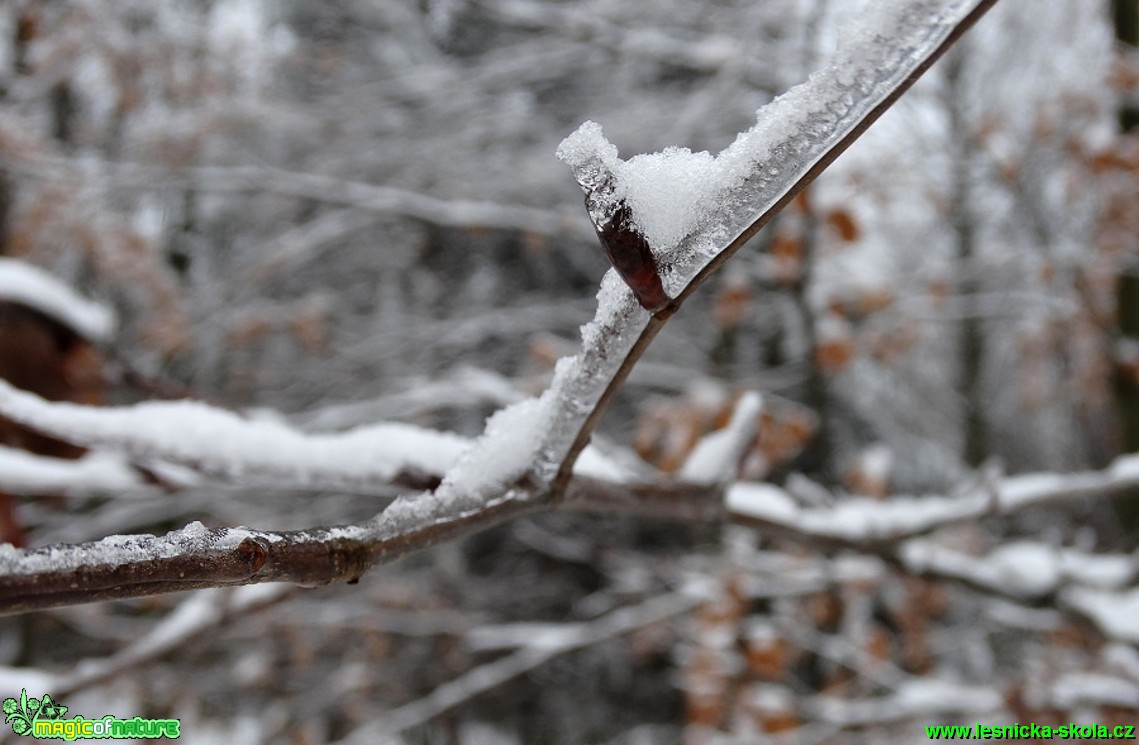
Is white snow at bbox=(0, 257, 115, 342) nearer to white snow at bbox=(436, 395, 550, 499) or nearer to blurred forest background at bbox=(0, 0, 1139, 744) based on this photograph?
blurred forest background at bbox=(0, 0, 1139, 744)

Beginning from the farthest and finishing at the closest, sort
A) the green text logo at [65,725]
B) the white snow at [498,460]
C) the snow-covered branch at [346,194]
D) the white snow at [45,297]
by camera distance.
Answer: the snow-covered branch at [346,194] < the white snow at [45,297] < the green text logo at [65,725] < the white snow at [498,460]

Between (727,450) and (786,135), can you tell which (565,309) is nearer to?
(727,450)

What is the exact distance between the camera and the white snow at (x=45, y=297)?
128cm

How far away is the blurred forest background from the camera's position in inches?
102

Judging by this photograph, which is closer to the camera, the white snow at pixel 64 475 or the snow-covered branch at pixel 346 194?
the white snow at pixel 64 475

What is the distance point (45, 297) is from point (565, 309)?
3.01m

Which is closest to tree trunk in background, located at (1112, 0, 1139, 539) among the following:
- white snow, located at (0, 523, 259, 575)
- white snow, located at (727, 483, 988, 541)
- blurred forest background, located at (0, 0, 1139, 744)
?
blurred forest background, located at (0, 0, 1139, 744)

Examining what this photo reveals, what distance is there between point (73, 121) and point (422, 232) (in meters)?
2.31

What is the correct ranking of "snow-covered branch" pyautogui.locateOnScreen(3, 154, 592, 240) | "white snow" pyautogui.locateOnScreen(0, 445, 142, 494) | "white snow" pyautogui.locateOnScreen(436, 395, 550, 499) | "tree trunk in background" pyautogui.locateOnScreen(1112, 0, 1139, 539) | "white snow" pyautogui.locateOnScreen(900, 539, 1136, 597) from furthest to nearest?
1. "tree trunk in background" pyautogui.locateOnScreen(1112, 0, 1139, 539)
2. "snow-covered branch" pyautogui.locateOnScreen(3, 154, 592, 240)
3. "white snow" pyautogui.locateOnScreen(900, 539, 1136, 597)
4. "white snow" pyautogui.locateOnScreen(0, 445, 142, 494)
5. "white snow" pyautogui.locateOnScreen(436, 395, 550, 499)

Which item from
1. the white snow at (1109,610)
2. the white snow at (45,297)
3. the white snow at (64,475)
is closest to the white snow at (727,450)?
the white snow at (64,475)

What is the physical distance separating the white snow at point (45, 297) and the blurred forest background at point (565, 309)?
60 centimetres

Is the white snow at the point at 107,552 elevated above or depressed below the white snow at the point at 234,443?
below

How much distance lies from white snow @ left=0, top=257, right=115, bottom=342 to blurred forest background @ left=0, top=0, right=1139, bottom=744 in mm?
596

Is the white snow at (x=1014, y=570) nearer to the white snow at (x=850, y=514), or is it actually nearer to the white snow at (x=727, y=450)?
the white snow at (x=850, y=514)
